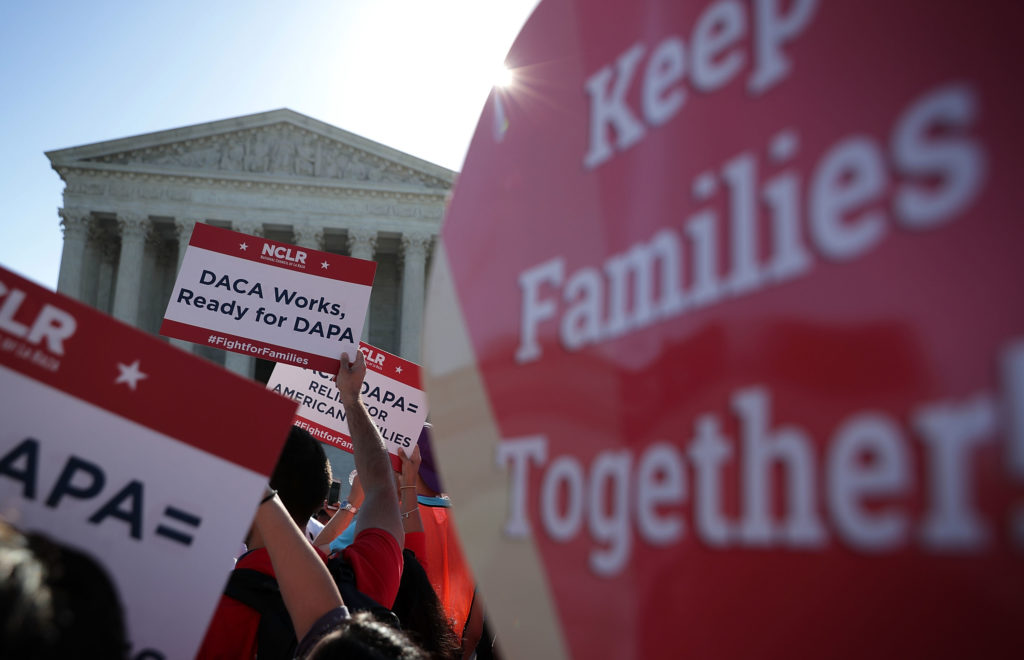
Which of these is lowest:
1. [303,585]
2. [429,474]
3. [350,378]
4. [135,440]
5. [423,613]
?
[423,613]

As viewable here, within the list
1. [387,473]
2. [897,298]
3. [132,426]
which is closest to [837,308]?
[897,298]

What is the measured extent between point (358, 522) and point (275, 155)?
2768cm

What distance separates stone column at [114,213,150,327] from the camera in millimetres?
25141

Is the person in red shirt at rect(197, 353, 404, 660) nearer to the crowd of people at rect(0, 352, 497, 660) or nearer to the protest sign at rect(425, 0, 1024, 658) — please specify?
the crowd of people at rect(0, 352, 497, 660)

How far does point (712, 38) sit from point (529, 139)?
0.29m

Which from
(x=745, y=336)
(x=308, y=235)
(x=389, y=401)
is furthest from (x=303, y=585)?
(x=308, y=235)

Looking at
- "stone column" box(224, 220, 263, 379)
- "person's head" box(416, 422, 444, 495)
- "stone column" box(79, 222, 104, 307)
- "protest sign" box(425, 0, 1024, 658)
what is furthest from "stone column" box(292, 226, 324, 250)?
"protest sign" box(425, 0, 1024, 658)

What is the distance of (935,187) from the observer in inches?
23.2

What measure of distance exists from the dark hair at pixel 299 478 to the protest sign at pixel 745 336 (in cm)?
140

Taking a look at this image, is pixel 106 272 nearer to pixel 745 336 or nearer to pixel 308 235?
pixel 308 235

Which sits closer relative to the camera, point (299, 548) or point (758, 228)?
point (758, 228)

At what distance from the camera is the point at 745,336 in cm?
72

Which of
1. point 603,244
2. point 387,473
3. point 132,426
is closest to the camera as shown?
point 603,244

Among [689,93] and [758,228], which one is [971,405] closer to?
[758,228]
